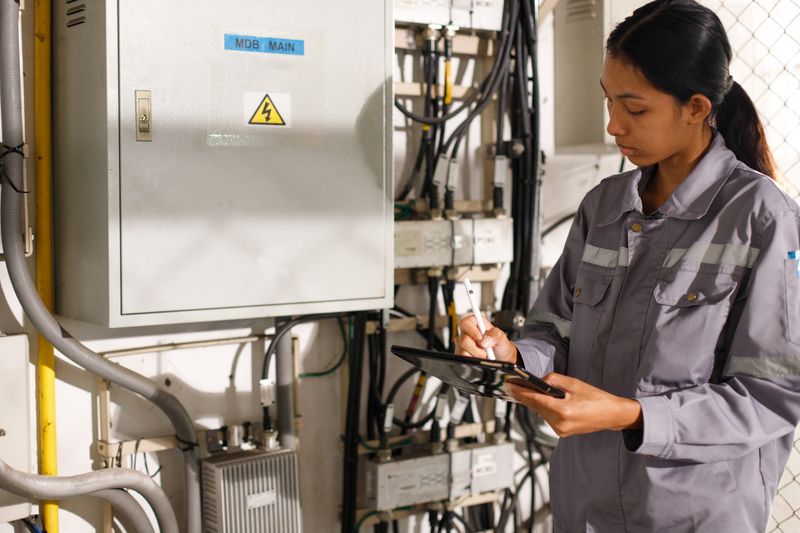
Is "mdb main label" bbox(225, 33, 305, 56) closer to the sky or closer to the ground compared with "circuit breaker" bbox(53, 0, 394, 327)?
closer to the sky

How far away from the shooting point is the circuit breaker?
1843mm

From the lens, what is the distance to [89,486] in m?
2.01

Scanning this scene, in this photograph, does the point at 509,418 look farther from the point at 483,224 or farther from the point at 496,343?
the point at 496,343

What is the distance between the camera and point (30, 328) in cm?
210

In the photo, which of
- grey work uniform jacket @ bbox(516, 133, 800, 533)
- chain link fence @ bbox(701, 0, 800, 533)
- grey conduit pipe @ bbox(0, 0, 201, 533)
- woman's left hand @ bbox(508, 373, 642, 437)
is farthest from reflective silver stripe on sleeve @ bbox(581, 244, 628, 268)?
chain link fence @ bbox(701, 0, 800, 533)

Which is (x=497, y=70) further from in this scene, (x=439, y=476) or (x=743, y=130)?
(x=439, y=476)

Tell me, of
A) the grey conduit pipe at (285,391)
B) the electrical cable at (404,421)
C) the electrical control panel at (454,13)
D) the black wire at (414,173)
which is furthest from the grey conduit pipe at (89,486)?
the electrical control panel at (454,13)

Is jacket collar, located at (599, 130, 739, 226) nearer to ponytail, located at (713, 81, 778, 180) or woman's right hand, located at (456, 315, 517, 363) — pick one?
ponytail, located at (713, 81, 778, 180)

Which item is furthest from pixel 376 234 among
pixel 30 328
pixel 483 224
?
pixel 30 328

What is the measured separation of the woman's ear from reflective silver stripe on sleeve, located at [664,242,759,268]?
0.72ft

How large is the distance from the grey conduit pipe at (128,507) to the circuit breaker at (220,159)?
0.44 meters

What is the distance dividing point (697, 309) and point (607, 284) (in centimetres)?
19

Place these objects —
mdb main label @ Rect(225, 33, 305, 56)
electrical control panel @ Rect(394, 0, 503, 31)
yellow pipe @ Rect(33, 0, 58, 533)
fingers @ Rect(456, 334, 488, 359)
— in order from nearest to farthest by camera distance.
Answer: fingers @ Rect(456, 334, 488, 359)
mdb main label @ Rect(225, 33, 305, 56)
yellow pipe @ Rect(33, 0, 58, 533)
electrical control panel @ Rect(394, 0, 503, 31)

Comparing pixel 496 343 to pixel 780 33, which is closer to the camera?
pixel 496 343
